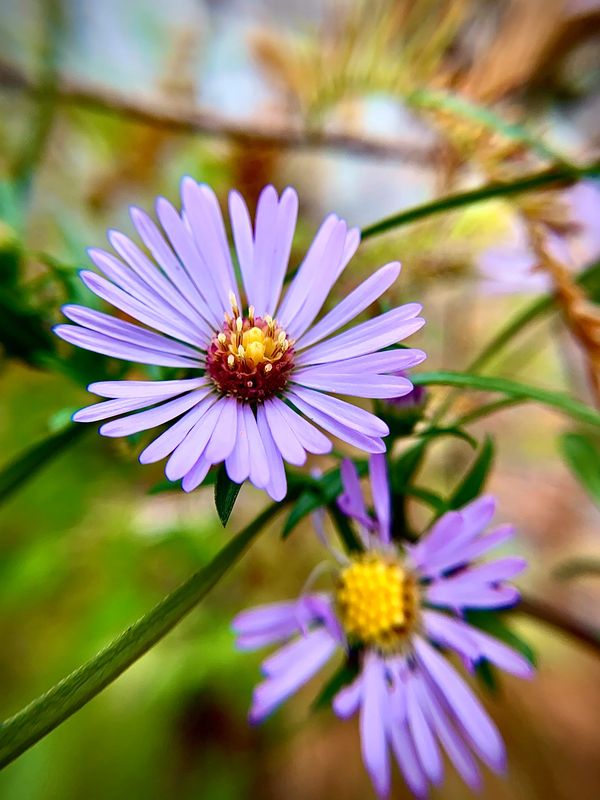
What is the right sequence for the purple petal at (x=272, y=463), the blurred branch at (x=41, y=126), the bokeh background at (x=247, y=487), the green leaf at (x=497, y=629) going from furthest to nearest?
the bokeh background at (x=247, y=487) → the blurred branch at (x=41, y=126) → the green leaf at (x=497, y=629) → the purple petal at (x=272, y=463)

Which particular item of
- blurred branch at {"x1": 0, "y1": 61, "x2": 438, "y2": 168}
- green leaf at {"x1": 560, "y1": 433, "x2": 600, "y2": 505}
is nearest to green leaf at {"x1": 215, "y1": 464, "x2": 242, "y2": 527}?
green leaf at {"x1": 560, "y1": 433, "x2": 600, "y2": 505}

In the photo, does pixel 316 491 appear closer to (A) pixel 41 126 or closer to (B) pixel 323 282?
(B) pixel 323 282

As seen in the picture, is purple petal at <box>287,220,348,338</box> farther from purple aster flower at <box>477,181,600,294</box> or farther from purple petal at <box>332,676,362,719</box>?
purple aster flower at <box>477,181,600,294</box>

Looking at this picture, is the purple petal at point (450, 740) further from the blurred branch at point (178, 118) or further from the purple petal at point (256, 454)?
the blurred branch at point (178, 118)

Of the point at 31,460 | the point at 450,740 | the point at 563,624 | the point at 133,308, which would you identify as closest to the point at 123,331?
the point at 133,308

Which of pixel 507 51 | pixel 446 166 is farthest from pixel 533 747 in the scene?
pixel 507 51

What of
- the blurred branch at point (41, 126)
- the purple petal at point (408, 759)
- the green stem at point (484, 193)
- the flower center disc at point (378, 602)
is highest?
the blurred branch at point (41, 126)

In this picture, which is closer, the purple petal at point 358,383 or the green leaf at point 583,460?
the purple petal at point 358,383

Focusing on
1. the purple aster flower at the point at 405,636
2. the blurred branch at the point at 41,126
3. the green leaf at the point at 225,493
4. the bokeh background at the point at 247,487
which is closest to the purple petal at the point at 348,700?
the purple aster flower at the point at 405,636
